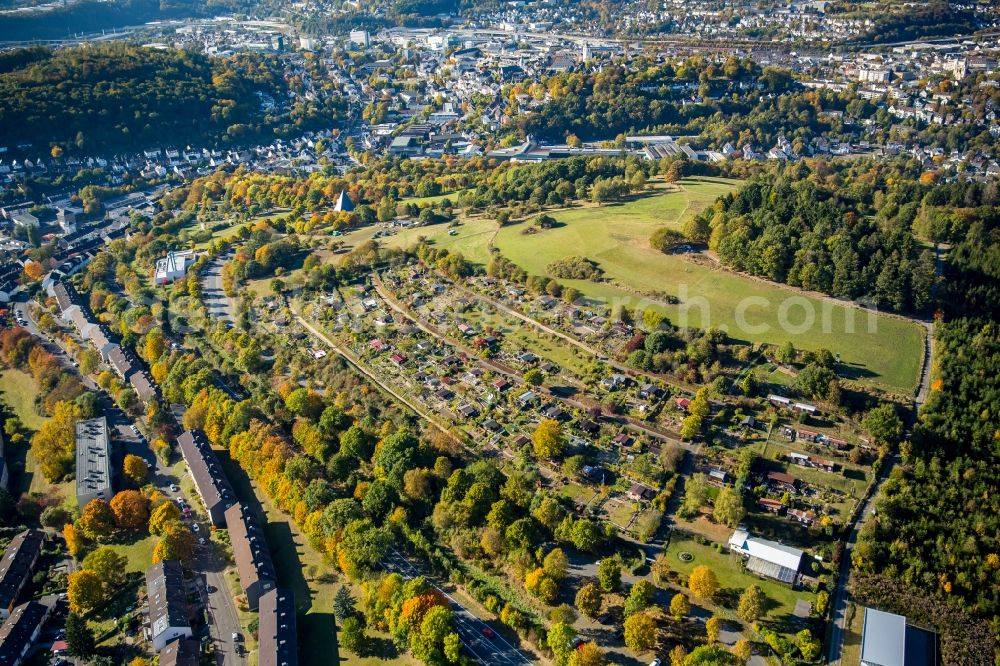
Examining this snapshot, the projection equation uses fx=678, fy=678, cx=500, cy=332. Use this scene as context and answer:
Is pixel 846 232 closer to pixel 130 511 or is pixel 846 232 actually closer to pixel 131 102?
pixel 130 511

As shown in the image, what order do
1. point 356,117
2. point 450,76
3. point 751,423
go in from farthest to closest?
point 450,76 → point 356,117 → point 751,423

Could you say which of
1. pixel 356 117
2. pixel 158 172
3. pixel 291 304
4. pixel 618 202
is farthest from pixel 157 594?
pixel 356 117

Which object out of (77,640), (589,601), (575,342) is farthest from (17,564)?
(575,342)

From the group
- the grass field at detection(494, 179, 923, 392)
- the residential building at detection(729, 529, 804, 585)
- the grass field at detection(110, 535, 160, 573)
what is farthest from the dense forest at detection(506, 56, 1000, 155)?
the grass field at detection(110, 535, 160, 573)

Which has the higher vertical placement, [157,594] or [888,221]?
[888,221]

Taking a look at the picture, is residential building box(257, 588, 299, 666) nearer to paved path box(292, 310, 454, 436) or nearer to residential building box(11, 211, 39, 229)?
paved path box(292, 310, 454, 436)

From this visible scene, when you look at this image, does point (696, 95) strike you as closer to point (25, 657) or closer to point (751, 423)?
point (751, 423)
